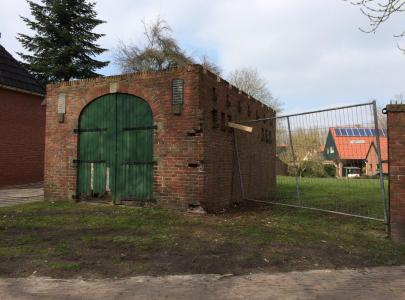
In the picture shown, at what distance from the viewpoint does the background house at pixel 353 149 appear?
8578mm

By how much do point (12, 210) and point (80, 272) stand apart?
613cm

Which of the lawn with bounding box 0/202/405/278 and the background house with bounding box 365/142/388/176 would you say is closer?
the lawn with bounding box 0/202/405/278

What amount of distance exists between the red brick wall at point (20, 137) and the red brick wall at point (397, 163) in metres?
15.9

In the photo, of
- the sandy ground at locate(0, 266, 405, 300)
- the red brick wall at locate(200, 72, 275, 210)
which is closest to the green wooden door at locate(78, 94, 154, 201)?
the red brick wall at locate(200, 72, 275, 210)

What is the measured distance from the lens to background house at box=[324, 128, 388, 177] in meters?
8.58

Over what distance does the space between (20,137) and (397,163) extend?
16.6 metres

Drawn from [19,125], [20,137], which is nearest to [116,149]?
[20,137]

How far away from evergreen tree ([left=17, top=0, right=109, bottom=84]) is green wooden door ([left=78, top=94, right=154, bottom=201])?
17676mm

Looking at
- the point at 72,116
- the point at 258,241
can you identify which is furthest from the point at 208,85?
the point at 258,241

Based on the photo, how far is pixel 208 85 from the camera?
11.0 meters

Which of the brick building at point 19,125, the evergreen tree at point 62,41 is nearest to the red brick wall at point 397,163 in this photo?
the brick building at point 19,125

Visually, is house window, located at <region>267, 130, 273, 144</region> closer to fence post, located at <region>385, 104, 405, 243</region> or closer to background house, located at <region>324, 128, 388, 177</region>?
background house, located at <region>324, 128, 388, 177</region>

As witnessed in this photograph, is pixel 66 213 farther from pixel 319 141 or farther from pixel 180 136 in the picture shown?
pixel 319 141

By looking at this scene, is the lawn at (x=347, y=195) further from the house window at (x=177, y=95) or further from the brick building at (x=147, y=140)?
the house window at (x=177, y=95)
